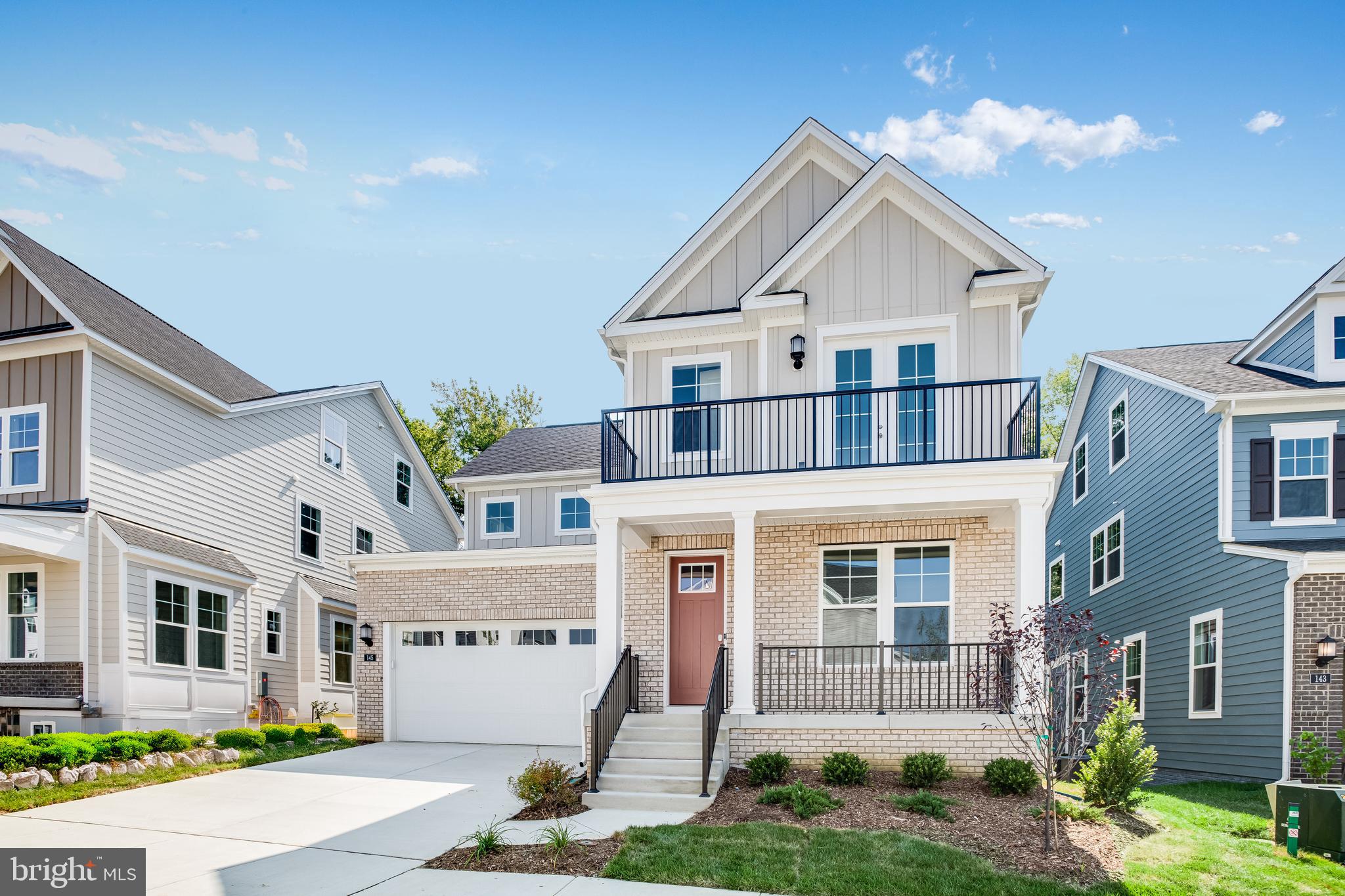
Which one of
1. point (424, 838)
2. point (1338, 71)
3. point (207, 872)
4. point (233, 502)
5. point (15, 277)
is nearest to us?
point (207, 872)

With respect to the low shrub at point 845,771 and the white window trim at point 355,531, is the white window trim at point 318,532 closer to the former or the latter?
the white window trim at point 355,531

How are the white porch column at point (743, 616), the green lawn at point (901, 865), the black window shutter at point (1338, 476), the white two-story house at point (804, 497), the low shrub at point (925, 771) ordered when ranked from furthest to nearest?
the black window shutter at point (1338, 476)
the white porch column at point (743, 616)
the white two-story house at point (804, 497)
the low shrub at point (925, 771)
the green lawn at point (901, 865)

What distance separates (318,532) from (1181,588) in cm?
1714

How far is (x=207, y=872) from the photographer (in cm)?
711

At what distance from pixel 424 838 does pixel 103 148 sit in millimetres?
19650

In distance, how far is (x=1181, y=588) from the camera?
1489 cm

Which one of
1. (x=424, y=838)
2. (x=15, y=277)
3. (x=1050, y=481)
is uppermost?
(x=15, y=277)

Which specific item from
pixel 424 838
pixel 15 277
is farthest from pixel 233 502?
→ pixel 424 838

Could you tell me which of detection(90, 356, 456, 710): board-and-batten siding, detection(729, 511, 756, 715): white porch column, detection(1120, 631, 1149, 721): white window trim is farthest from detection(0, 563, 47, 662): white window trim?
detection(1120, 631, 1149, 721): white window trim

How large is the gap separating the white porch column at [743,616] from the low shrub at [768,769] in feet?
2.65

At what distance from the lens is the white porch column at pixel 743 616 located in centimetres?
1092

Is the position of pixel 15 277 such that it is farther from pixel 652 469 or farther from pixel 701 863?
pixel 701 863

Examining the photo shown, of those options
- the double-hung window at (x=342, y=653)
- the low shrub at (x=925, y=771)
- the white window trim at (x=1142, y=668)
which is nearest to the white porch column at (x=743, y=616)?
the low shrub at (x=925, y=771)

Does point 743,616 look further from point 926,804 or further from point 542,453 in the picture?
point 542,453
